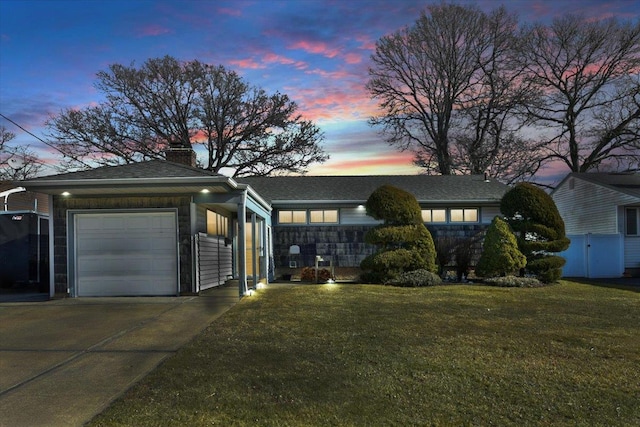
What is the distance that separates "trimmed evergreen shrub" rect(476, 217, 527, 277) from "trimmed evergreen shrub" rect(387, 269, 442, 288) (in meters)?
1.74

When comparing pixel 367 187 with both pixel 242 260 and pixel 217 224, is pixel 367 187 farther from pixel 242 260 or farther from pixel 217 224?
pixel 242 260

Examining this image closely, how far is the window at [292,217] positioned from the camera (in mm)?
18672

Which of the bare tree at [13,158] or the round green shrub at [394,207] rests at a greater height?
the bare tree at [13,158]

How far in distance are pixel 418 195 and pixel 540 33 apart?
721 inches

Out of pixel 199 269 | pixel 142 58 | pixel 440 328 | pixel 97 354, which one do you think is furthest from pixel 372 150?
pixel 97 354

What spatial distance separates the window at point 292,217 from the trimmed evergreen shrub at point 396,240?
4019 mm

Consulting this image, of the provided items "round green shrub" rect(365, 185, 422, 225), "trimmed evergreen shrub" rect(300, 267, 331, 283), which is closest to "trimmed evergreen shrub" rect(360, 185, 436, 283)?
"round green shrub" rect(365, 185, 422, 225)

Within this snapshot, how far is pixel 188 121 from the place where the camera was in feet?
98.0

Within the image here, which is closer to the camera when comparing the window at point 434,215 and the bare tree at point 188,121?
the window at point 434,215

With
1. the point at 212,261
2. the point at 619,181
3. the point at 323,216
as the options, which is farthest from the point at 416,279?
the point at 619,181

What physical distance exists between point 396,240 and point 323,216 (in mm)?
4541

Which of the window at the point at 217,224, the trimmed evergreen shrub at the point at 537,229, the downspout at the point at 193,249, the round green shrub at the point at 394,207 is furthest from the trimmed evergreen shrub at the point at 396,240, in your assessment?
the downspout at the point at 193,249

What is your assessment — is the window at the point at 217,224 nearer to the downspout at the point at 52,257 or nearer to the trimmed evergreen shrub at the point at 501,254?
the downspout at the point at 52,257

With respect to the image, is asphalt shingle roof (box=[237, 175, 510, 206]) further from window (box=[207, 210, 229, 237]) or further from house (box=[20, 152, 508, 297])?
house (box=[20, 152, 508, 297])
